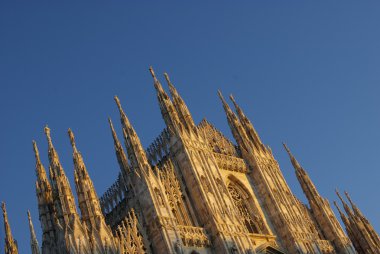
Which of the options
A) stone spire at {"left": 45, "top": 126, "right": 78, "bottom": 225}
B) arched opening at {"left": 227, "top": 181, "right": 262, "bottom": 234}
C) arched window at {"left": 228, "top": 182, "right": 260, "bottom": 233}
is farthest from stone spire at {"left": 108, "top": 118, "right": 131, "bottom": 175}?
arched window at {"left": 228, "top": 182, "right": 260, "bottom": 233}

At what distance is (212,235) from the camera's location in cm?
2998

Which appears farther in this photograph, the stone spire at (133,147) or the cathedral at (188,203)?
the stone spire at (133,147)

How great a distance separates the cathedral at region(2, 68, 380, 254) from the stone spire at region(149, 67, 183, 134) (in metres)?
0.08

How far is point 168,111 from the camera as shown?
3619cm

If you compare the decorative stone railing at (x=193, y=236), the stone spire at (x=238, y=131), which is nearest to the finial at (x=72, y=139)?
the decorative stone railing at (x=193, y=236)

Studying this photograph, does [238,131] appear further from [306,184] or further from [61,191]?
[61,191]

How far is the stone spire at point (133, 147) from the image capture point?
31.1 meters

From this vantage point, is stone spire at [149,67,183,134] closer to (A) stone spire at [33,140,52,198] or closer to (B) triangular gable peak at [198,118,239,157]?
(B) triangular gable peak at [198,118,239,157]

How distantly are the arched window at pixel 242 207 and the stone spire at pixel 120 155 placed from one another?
824 centimetres

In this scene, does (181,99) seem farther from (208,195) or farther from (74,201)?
(74,201)

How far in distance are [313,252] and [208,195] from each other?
9424mm

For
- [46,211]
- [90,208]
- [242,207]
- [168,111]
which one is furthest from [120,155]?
[242,207]

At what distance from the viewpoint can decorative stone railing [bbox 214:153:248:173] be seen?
→ 123 ft

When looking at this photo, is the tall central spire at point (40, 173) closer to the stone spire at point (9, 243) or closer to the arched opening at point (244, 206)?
the stone spire at point (9, 243)
